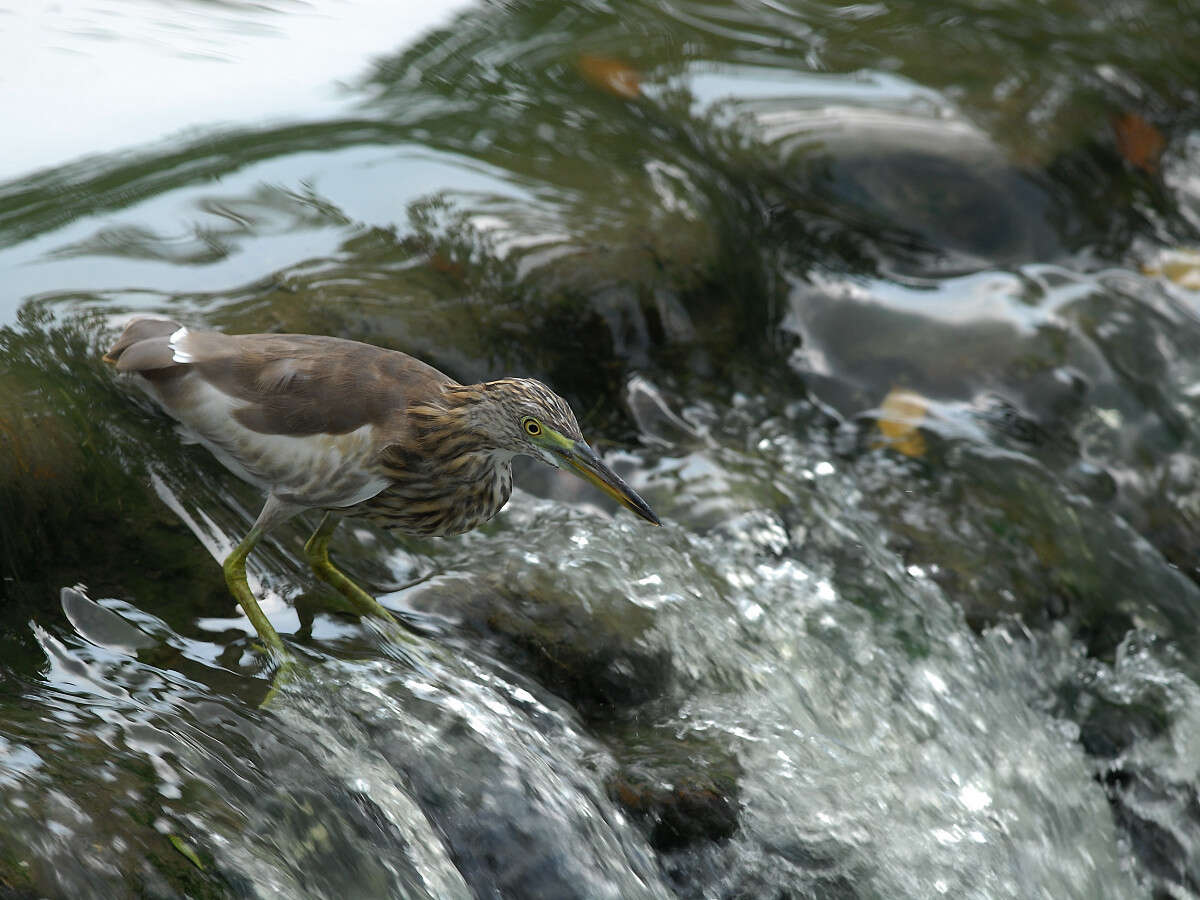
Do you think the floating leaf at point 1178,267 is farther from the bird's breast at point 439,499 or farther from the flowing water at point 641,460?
the bird's breast at point 439,499

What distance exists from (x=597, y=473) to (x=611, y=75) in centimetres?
351

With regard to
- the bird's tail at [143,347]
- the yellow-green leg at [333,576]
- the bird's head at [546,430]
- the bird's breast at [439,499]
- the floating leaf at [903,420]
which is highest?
the bird's tail at [143,347]

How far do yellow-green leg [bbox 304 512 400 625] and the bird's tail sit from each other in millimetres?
661

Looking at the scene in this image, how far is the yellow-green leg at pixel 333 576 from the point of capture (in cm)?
373

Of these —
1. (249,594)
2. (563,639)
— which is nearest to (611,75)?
(563,639)

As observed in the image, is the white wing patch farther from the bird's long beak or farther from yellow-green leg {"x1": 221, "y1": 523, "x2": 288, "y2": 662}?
the bird's long beak

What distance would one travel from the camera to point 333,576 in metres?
3.78

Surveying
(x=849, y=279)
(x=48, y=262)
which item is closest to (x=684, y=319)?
(x=849, y=279)

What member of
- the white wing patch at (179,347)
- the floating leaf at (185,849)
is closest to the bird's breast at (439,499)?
the white wing patch at (179,347)

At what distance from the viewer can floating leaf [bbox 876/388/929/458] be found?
5.37 m

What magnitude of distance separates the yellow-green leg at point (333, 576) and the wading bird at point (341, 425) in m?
0.16

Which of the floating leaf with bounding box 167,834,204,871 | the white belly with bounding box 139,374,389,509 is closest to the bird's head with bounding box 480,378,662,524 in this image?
the white belly with bounding box 139,374,389,509

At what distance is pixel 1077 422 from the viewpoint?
5547 millimetres

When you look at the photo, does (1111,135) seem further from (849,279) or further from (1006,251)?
(849,279)
